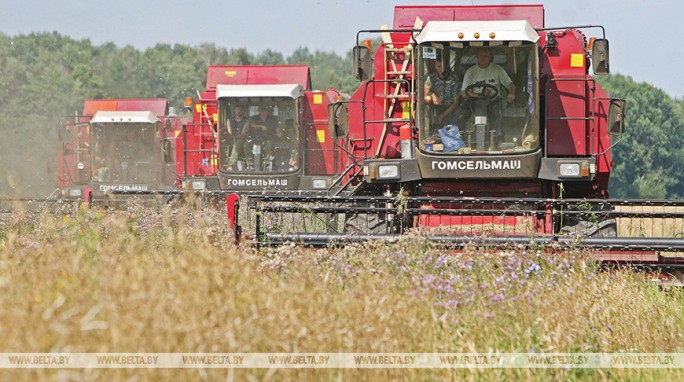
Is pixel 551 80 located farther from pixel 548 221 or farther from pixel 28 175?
pixel 28 175

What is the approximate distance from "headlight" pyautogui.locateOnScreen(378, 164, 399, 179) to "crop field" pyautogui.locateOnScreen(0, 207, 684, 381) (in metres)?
3.35

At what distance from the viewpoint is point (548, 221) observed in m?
11.0

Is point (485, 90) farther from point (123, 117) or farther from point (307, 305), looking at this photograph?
point (123, 117)

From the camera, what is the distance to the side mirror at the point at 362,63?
1066 cm

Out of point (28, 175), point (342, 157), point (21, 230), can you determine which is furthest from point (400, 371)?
point (28, 175)

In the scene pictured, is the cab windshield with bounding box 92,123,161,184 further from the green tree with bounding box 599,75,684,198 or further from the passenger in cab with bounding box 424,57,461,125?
the green tree with bounding box 599,75,684,198

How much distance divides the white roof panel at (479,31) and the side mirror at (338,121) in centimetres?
116

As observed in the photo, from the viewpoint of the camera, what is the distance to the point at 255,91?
1784 centimetres

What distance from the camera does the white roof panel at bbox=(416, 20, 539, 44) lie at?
36.1 feet

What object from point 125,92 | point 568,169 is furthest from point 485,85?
point 125,92

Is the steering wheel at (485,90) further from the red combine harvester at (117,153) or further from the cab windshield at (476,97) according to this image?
the red combine harvester at (117,153)

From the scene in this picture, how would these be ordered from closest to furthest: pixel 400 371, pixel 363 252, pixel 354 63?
1. pixel 400 371
2. pixel 363 252
3. pixel 354 63

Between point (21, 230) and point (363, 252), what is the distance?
300 centimetres

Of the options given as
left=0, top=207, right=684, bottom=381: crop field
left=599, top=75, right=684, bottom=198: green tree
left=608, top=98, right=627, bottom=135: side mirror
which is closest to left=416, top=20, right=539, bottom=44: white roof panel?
left=608, top=98, right=627, bottom=135: side mirror
